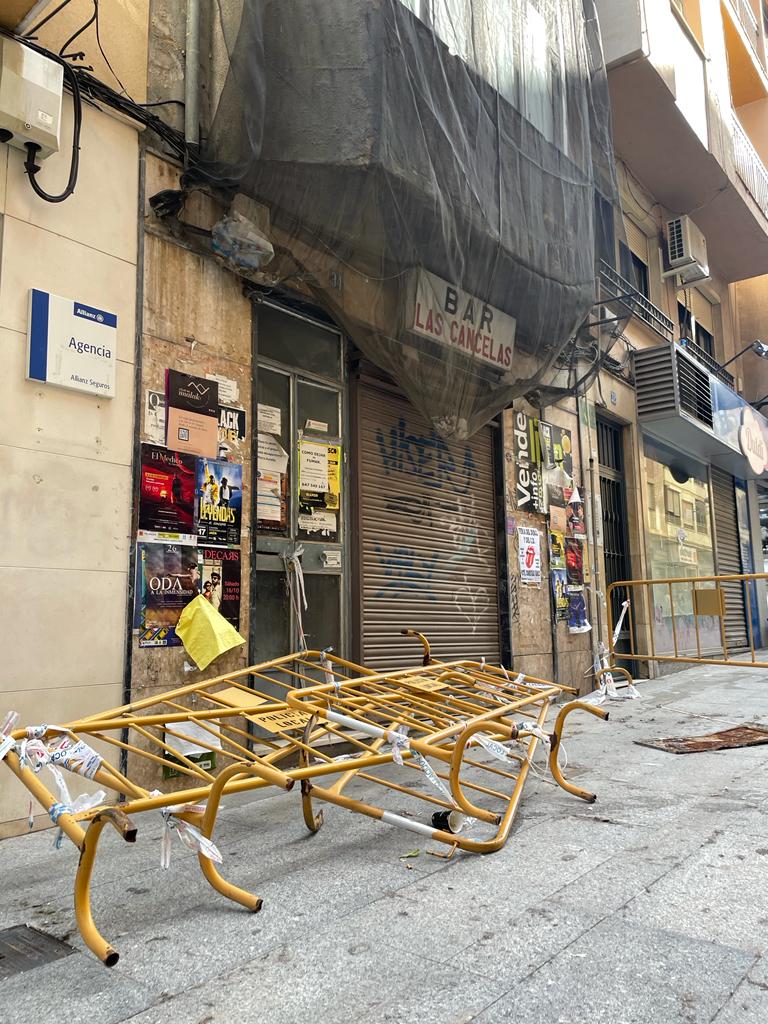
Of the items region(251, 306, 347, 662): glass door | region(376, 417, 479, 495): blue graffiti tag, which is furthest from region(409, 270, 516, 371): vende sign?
region(376, 417, 479, 495): blue graffiti tag

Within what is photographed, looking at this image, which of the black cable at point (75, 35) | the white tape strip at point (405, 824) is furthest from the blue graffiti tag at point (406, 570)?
the black cable at point (75, 35)

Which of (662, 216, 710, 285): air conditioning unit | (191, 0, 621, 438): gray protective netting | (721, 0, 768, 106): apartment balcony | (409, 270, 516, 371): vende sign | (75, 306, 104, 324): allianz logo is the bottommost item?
(75, 306, 104, 324): allianz logo

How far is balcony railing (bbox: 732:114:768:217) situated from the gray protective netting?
22.7 ft

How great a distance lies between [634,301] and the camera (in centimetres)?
1072

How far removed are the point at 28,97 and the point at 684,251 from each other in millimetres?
11454

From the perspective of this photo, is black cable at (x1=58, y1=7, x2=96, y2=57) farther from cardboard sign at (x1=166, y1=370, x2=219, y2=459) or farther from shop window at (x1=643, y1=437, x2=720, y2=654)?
shop window at (x1=643, y1=437, x2=720, y2=654)

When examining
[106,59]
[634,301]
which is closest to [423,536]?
[106,59]

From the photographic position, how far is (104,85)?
450 centimetres

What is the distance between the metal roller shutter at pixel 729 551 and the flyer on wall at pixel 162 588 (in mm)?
12417

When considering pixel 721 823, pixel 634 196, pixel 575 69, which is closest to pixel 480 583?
pixel 721 823

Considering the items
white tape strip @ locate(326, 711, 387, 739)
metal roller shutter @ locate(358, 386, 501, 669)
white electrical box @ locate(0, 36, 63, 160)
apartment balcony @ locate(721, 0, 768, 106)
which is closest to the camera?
white tape strip @ locate(326, 711, 387, 739)

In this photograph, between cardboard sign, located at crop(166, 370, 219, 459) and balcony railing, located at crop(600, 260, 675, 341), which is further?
balcony railing, located at crop(600, 260, 675, 341)

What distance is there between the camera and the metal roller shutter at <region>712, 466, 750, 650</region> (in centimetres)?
1465

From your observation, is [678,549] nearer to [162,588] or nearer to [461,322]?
[461,322]
